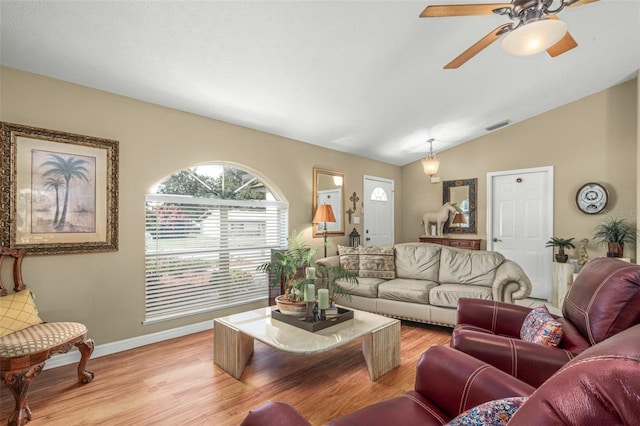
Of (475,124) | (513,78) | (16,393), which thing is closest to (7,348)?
(16,393)

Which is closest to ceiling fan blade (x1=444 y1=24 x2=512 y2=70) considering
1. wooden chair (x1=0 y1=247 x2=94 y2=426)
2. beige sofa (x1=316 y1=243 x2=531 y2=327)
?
beige sofa (x1=316 y1=243 x2=531 y2=327)

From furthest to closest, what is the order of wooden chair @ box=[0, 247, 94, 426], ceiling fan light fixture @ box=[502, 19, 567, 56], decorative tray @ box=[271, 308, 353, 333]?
1. decorative tray @ box=[271, 308, 353, 333]
2. wooden chair @ box=[0, 247, 94, 426]
3. ceiling fan light fixture @ box=[502, 19, 567, 56]

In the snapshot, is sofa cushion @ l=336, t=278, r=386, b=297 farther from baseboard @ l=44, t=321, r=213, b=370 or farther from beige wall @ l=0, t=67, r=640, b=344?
baseboard @ l=44, t=321, r=213, b=370

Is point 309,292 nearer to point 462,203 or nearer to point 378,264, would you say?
point 378,264

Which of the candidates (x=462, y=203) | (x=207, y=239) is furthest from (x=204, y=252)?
(x=462, y=203)

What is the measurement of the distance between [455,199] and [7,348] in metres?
6.00

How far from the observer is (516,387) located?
1105mm

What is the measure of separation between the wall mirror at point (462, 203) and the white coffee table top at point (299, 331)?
11.9ft

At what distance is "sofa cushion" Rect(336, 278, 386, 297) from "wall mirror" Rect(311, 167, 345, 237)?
3.59ft

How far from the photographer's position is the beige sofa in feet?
10.9

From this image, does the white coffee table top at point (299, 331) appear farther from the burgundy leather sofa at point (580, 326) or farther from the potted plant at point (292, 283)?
the burgundy leather sofa at point (580, 326)

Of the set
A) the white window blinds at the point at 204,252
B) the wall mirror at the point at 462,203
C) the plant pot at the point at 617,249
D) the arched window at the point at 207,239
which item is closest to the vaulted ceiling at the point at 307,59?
the arched window at the point at 207,239

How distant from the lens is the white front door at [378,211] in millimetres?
5809

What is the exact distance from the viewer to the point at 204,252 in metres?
3.61
